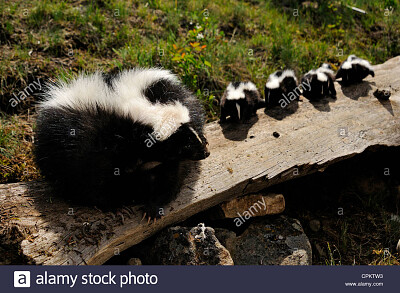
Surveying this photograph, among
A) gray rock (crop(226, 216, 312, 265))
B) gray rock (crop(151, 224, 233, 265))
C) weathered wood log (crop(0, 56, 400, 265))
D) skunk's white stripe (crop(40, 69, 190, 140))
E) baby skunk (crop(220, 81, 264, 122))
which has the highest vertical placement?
skunk's white stripe (crop(40, 69, 190, 140))

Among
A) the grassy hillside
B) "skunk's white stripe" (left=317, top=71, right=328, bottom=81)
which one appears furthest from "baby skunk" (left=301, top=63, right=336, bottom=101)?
the grassy hillside

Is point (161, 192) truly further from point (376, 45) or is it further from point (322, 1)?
point (322, 1)

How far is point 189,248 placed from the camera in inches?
Result: 127

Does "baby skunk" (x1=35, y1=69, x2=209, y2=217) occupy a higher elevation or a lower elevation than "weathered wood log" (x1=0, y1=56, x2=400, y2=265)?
higher

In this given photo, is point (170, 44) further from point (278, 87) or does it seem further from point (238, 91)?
point (278, 87)

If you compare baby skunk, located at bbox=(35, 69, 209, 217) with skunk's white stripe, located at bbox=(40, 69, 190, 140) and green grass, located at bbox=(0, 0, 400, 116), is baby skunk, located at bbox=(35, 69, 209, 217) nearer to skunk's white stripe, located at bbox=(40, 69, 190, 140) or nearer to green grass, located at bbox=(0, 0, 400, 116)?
skunk's white stripe, located at bbox=(40, 69, 190, 140)

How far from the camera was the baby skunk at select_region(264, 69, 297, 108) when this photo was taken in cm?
476

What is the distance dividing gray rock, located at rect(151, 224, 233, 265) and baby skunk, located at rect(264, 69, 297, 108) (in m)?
2.10

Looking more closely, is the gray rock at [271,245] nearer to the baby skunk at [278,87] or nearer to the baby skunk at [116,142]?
the baby skunk at [116,142]

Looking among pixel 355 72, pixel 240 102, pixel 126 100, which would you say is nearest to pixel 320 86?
pixel 355 72

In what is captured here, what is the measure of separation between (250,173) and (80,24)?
11.9 feet

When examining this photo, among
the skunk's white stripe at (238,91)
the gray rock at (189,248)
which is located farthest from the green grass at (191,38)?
the gray rock at (189,248)

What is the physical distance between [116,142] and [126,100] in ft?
1.20

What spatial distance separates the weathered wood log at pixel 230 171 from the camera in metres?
2.97
